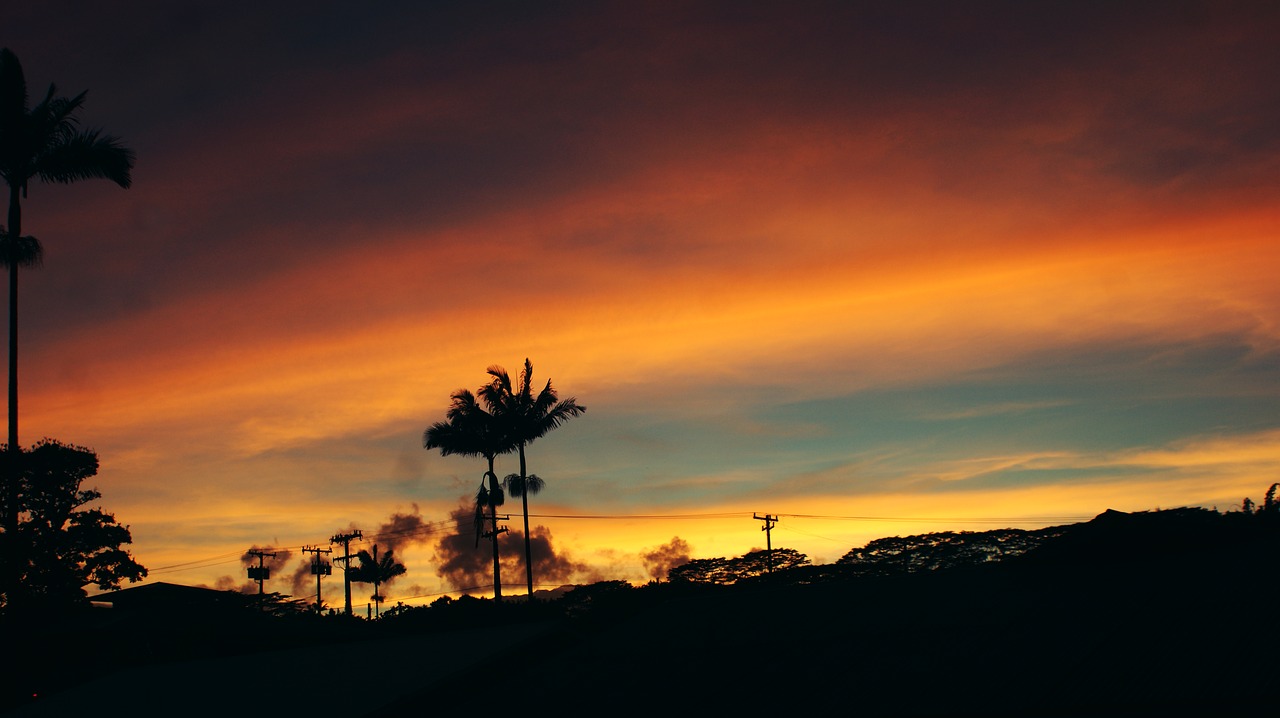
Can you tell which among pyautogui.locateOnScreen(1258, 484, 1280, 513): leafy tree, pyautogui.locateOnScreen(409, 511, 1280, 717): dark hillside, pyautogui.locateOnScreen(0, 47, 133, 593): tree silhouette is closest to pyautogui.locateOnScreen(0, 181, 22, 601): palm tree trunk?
pyautogui.locateOnScreen(0, 47, 133, 593): tree silhouette

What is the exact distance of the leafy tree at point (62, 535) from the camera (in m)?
52.7

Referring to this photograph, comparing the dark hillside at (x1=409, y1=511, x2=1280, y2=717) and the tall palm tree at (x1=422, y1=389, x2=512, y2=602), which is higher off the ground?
the tall palm tree at (x1=422, y1=389, x2=512, y2=602)

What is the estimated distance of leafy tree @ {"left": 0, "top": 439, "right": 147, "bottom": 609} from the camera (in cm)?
5266

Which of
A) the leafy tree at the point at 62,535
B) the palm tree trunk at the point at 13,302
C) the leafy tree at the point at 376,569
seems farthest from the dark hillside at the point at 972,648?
the leafy tree at the point at 376,569

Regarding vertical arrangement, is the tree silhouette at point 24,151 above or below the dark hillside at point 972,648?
above

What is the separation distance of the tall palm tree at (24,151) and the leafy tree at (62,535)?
25.0m

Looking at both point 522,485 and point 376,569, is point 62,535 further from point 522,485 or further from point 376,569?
point 376,569

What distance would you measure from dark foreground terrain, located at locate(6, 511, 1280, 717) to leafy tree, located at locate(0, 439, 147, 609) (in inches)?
654

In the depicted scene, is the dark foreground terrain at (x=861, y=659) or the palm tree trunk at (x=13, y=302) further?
the palm tree trunk at (x=13, y=302)

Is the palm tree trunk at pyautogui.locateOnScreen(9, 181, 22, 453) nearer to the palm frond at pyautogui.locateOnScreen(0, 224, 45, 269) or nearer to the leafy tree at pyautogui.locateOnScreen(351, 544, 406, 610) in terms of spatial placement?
the palm frond at pyautogui.locateOnScreen(0, 224, 45, 269)

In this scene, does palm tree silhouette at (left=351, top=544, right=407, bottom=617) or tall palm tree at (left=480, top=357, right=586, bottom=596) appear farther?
palm tree silhouette at (left=351, top=544, right=407, bottom=617)

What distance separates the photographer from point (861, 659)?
24375 millimetres

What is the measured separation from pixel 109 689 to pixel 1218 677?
25613mm

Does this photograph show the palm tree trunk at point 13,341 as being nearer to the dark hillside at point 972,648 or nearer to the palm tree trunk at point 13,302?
the palm tree trunk at point 13,302
